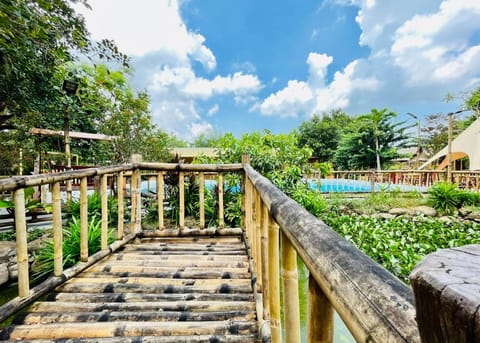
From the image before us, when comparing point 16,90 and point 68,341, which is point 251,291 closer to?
point 68,341

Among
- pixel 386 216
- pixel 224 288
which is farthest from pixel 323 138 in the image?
pixel 224 288

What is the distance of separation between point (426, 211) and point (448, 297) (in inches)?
286

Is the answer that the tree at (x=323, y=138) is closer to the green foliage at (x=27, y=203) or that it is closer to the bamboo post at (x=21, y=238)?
the green foliage at (x=27, y=203)

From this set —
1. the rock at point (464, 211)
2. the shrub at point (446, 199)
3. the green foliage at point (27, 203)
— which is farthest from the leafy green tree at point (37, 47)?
the rock at point (464, 211)

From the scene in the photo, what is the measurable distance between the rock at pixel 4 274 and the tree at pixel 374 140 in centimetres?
1692

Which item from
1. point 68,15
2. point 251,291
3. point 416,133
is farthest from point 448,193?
point 416,133

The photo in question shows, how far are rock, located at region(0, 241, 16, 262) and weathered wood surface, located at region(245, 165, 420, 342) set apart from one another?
3.89 metres

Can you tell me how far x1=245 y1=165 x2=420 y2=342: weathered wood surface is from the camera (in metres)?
0.24

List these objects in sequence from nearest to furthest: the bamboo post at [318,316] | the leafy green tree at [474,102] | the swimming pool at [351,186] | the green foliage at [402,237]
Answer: the bamboo post at [318,316] < the green foliage at [402,237] < the swimming pool at [351,186] < the leafy green tree at [474,102]

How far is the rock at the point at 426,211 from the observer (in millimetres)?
5883

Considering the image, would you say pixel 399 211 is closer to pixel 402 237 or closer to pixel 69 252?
pixel 402 237

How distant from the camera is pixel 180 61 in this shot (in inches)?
1053

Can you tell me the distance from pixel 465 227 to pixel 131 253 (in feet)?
18.9

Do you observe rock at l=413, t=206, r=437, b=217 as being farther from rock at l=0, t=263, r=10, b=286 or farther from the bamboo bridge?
rock at l=0, t=263, r=10, b=286
